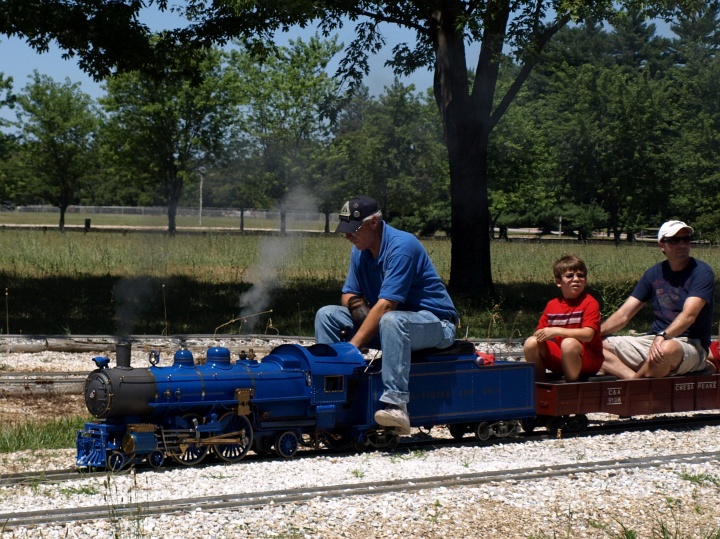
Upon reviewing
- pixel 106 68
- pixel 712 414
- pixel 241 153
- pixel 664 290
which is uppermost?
pixel 106 68

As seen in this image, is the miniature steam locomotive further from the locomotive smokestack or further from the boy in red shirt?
the boy in red shirt

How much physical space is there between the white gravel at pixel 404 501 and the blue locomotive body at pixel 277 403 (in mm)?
219

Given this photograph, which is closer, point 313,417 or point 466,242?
point 313,417

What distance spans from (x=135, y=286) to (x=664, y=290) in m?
13.0

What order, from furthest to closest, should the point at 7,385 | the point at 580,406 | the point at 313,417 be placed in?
the point at 7,385
the point at 580,406
the point at 313,417

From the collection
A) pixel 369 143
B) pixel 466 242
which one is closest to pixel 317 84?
pixel 466 242

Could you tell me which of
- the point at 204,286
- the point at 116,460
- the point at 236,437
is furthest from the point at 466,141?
the point at 116,460

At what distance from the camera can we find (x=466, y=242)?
21.0 meters

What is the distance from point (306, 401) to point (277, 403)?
0.24 m

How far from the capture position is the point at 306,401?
773 cm

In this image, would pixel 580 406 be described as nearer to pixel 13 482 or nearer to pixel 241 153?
pixel 13 482

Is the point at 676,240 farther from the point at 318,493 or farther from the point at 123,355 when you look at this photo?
the point at 123,355

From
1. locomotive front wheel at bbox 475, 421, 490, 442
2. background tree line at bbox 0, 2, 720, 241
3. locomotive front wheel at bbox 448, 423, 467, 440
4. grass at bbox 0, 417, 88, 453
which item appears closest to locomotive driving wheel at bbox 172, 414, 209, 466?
grass at bbox 0, 417, 88, 453

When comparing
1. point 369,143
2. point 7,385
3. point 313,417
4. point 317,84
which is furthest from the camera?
point 369,143
